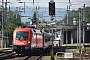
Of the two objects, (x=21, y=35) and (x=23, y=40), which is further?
(x=21, y=35)

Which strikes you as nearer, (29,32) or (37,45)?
(29,32)

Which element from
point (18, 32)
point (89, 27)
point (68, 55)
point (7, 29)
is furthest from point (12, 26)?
point (68, 55)

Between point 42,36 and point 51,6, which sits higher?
point 51,6

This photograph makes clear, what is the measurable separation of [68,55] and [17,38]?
1245 cm

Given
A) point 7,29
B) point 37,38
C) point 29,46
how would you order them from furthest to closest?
point 7,29, point 37,38, point 29,46

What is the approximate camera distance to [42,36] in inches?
1558

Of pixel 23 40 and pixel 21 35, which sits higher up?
pixel 21 35

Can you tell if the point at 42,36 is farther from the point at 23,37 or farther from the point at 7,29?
the point at 7,29

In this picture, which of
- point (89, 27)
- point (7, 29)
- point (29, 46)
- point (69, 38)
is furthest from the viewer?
point (69, 38)

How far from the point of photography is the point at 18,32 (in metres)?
33.8

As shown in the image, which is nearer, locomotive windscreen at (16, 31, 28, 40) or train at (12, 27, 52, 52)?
train at (12, 27, 52, 52)

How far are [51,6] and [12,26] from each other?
57939 millimetres

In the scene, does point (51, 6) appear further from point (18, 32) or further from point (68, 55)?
point (18, 32)

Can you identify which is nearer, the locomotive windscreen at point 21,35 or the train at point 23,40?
the train at point 23,40
